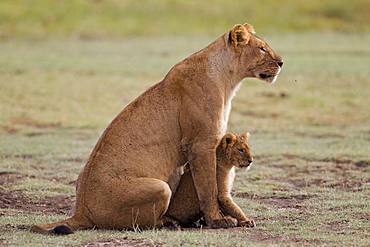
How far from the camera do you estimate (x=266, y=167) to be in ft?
41.4

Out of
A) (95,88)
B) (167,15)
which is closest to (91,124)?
(95,88)

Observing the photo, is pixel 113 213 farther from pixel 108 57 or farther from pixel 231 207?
pixel 108 57

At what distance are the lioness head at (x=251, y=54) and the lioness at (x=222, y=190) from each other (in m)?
0.66

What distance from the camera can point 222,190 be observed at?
829cm

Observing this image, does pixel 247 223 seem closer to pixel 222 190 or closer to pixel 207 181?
pixel 222 190

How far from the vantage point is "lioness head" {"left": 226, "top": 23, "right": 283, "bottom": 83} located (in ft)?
27.9

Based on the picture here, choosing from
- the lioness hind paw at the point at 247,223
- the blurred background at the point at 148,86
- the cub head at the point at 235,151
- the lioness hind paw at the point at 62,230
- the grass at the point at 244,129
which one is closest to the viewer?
the lioness hind paw at the point at 62,230

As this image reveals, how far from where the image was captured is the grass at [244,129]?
26.4 ft

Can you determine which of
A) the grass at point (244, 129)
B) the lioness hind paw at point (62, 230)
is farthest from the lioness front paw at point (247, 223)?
the lioness hind paw at point (62, 230)

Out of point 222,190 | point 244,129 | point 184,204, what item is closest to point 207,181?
point 222,190

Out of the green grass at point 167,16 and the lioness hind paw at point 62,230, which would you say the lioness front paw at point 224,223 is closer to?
the lioness hind paw at point 62,230

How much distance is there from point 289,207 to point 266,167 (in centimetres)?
309

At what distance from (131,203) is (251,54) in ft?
6.20

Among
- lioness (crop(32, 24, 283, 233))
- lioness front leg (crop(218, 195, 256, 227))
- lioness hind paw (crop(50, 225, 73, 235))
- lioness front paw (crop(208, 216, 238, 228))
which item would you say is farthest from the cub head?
lioness hind paw (crop(50, 225, 73, 235))
